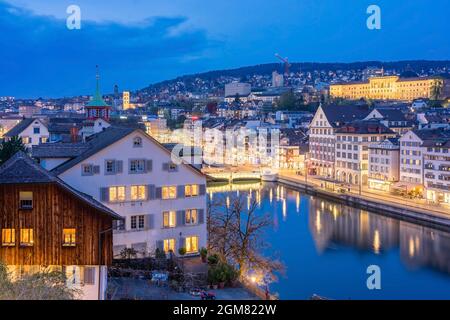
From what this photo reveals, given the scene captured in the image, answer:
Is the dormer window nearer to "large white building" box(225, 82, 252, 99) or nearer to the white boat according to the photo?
the white boat

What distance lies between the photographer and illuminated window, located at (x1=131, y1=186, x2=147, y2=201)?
15359mm

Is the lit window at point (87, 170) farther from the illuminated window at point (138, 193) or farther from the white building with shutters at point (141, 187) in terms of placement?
the illuminated window at point (138, 193)

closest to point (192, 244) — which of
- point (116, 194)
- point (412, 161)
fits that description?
point (116, 194)

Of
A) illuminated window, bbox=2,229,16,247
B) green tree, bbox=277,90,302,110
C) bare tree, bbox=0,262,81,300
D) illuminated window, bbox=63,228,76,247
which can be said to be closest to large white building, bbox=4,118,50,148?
illuminated window, bbox=2,229,16,247

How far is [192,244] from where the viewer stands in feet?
52.7

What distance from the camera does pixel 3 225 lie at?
33.4 ft

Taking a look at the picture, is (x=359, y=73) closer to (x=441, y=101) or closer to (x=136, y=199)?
(x=441, y=101)

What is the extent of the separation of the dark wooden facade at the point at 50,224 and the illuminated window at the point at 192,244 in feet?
19.4

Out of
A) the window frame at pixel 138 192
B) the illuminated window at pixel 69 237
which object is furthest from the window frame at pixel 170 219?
the illuminated window at pixel 69 237

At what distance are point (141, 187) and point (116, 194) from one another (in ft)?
2.25

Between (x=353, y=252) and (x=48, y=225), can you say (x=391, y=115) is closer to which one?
(x=353, y=252)
